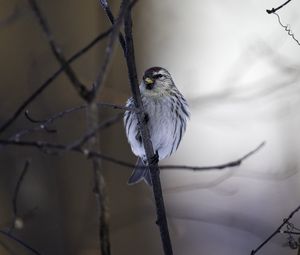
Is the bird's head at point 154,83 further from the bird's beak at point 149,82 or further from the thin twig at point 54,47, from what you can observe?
the thin twig at point 54,47

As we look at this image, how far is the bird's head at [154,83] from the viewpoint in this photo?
2105 millimetres

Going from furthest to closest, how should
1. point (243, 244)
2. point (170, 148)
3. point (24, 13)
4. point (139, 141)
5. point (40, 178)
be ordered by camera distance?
point (243, 244)
point (40, 178)
point (170, 148)
point (139, 141)
point (24, 13)

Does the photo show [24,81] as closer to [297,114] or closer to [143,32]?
[143,32]

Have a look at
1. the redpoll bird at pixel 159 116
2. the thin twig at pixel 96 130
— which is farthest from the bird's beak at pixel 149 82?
the thin twig at pixel 96 130

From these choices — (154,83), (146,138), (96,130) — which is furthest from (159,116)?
(96,130)

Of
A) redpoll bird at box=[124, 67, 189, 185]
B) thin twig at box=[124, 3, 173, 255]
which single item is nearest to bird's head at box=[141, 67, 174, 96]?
redpoll bird at box=[124, 67, 189, 185]

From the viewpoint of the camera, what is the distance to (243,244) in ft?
8.52

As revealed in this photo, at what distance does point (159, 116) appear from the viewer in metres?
2.08

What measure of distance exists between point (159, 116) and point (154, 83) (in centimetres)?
13

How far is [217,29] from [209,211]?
0.86 meters

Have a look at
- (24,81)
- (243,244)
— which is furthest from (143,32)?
(243,244)

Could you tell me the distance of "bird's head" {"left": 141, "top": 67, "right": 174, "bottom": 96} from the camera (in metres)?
2.11

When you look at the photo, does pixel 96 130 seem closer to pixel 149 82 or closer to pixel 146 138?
pixel 146 138

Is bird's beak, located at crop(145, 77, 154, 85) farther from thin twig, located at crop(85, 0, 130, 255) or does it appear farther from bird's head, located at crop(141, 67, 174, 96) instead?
thin twig, located at crop(85, 0, 130, 255)
